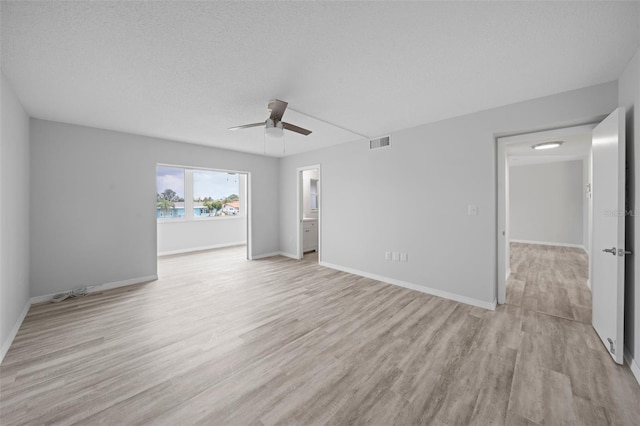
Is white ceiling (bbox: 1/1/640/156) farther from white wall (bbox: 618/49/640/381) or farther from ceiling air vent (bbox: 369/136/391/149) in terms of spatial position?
ceiling air vent (bbox: 369/136/391/149)

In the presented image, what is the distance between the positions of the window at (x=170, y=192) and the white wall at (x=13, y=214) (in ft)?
11.7

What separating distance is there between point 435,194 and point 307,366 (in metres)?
2.85

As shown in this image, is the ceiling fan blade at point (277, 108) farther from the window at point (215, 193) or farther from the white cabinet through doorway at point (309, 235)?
the window at point (215, 193)

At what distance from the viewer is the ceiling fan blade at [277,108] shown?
2.47 meters

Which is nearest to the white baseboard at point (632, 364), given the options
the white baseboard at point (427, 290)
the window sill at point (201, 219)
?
the white baseboard at point (427, 290)

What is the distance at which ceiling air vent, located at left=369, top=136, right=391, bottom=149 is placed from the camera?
162 inches

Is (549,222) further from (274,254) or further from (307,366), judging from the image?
(307,366)

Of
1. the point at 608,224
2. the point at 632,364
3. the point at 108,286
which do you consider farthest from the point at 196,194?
the point at 632,364

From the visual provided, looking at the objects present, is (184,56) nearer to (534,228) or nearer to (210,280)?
(210,280)

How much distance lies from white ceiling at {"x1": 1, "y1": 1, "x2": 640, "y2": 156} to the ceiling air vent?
0.96 m

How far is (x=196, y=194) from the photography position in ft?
23.9

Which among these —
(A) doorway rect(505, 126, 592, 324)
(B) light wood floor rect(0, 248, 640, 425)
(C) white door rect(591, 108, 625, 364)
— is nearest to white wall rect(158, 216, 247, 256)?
(B) light wood floor rect(0, 248, 640, 425)

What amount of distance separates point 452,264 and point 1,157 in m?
5.01

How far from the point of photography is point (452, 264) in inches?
135
